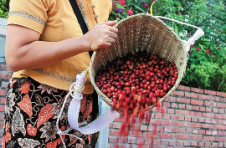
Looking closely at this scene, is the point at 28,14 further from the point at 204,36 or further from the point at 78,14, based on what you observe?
the point at 204,36

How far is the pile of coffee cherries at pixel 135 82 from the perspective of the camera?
4.26 feet

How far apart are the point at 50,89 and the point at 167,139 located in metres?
2.82

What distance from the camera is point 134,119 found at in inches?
49.4

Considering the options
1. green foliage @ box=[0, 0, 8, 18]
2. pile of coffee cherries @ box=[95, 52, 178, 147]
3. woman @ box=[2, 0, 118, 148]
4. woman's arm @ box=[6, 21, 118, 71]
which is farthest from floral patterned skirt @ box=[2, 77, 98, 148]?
green foliage @ box=[0, 0, 8, 18]

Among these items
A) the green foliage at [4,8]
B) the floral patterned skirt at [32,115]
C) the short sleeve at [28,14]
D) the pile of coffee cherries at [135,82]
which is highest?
the green foliage at [4,8]

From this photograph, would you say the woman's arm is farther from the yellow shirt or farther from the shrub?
the shrub

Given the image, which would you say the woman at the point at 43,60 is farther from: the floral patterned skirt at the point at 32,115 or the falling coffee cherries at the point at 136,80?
the falling coffee cherries at the point at 136,80

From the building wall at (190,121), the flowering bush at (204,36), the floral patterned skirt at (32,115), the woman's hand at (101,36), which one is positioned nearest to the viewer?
the woman's hand at (101,36)

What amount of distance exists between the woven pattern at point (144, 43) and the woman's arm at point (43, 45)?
0.10 m

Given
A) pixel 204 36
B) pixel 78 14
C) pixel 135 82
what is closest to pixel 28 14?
pixel 78 14

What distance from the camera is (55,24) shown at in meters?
1.41

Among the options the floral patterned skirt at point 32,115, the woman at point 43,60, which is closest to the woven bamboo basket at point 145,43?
the woman at point 43,60

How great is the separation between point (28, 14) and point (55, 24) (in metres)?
0.14

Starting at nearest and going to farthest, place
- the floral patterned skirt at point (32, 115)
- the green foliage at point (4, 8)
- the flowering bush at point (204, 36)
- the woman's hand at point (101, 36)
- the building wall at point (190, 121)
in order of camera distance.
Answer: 1. the woman's hand at point (101, 36)
2. the floral patterned skirt at point (32, 115)
3. the green foliage at point (4, 8)
4. the building wall at point (190, 121)
5. the flowering bush at point (204, 36)
